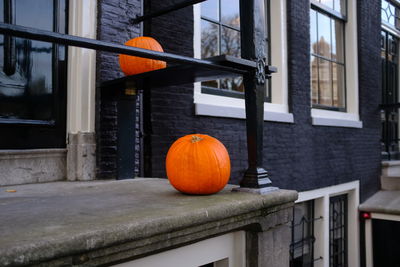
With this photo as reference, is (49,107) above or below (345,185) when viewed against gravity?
above

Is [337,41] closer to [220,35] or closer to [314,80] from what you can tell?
[314,80]

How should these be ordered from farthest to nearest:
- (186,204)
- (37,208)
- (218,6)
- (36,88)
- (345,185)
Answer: (345,185), (218,6), (36,88), (186,204), (37,208)

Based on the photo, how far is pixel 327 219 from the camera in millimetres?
5562

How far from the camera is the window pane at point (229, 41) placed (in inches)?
168

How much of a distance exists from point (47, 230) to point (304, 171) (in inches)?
170

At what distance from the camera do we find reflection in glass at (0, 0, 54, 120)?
8.14 ft

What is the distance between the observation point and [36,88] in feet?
8.65

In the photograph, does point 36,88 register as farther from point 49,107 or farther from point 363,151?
point 363,151

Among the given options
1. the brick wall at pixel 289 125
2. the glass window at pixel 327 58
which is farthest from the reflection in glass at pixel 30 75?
the glass window at pixel 327 58

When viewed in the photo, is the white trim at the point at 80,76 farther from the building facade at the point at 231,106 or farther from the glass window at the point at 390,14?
the glass window at the point at 390,14

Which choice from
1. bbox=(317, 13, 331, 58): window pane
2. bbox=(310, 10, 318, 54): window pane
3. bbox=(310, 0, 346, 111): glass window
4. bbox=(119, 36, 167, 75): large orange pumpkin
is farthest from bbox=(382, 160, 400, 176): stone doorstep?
bbox=(119, 36, 167, 75): large orange pumpkin

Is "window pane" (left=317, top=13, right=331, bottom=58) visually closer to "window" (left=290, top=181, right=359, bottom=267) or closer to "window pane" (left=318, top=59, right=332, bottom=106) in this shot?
"window pane" (left=318, top=59, right=332, bottom=106)

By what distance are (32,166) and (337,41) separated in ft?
18.4

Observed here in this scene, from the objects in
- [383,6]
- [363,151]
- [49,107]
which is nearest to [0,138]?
[49,107]
